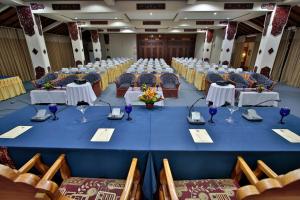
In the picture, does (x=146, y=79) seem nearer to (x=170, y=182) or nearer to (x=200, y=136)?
(x=200, y=136)

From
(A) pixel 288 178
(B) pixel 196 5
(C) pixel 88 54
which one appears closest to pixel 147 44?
(C) pixel 88 54

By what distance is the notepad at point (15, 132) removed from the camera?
178 centimetres

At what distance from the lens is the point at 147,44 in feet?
59.7

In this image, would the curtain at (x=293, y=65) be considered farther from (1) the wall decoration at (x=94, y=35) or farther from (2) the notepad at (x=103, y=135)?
(1) the wall decoration at (x=94, y=35)

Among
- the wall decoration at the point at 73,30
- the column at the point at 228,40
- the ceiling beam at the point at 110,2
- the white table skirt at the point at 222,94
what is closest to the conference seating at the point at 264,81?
the white table skirt at the point at 222,94

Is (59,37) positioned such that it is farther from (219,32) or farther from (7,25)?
(219,32)

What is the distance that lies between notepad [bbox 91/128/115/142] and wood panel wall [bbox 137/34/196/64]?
690 inches

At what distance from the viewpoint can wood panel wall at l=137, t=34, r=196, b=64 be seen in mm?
17953

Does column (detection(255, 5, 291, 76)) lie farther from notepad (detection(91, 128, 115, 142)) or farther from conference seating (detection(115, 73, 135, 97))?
notepad (detection(91, 128, 115, 142))

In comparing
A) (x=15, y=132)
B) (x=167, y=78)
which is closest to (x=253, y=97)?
(x=167, y=78)

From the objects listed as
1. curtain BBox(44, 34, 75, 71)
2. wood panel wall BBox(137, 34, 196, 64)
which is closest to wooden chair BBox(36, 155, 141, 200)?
curtain BBox(44, 34, 75, 71)

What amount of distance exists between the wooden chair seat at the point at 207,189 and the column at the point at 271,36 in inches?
271

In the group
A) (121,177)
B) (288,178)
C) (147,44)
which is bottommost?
(121,177)

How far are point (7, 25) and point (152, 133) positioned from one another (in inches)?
403
